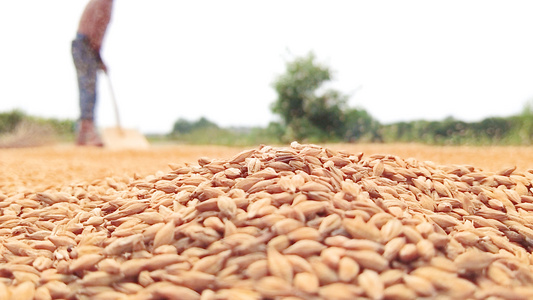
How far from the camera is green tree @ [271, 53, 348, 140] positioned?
11.4 metres

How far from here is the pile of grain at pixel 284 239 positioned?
127 cm

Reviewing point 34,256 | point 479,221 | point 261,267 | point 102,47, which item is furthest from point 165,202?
point 102,47

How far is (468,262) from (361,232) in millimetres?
286

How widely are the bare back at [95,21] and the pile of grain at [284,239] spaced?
6178 mm

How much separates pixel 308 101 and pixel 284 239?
33.4ft

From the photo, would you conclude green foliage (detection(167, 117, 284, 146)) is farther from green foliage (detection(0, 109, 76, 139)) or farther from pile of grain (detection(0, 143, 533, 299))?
pile of grain (detection(0, 143, 533, 299))

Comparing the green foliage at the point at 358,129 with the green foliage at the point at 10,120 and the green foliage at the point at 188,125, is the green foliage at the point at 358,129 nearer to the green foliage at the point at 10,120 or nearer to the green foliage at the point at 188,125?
the green foliage at the point at 188,125

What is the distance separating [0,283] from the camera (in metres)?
1.48

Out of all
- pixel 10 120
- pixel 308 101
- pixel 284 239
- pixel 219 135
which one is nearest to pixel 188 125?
pixel 219 135

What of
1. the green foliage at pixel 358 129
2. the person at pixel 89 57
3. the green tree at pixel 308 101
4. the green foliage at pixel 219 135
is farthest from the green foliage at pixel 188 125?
the person at pixel 89 57

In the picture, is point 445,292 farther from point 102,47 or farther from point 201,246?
point 102,47

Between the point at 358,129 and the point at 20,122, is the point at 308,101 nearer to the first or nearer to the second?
the point at 358,129

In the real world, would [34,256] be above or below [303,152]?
below

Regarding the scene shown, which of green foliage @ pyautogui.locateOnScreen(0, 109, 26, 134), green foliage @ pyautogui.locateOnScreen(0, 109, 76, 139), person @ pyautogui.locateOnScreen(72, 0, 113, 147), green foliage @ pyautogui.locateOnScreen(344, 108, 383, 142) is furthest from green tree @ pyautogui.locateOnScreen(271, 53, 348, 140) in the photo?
green foliage @ pyautogui.locateOnScreen(0, 109, 26, 134)
